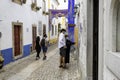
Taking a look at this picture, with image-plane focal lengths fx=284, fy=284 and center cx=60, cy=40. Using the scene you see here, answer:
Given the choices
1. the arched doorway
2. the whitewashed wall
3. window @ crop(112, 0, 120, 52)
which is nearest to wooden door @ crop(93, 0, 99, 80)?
window @ crop(112, 0, 120, 52)

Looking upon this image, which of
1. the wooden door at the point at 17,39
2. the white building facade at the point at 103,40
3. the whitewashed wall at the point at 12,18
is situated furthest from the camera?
the wooden door at the point at 17,39

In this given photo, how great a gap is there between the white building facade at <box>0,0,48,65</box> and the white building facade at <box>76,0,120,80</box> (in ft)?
21.5

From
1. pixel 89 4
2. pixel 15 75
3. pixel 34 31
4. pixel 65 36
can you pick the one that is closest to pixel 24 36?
pixel 34 31

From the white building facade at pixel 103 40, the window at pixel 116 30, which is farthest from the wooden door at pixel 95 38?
the window at pixel 116 30

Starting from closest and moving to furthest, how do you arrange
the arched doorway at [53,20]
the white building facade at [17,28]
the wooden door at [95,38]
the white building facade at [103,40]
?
the white building facade at [103,40] → the wooden door at [95,38] → the white building facade at [17,28] → the arched doorway at [53,20]

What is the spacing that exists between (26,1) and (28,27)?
1.83m

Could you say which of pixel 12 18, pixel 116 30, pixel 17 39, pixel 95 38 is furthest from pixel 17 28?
pixel 116 30

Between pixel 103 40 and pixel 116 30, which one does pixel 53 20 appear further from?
pixel 116 30

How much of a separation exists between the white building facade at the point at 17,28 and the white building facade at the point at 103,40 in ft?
21.5

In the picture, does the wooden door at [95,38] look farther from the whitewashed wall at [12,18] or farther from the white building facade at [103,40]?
Result: the whitewashed wall at [12,18]

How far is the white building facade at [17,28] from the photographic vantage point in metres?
13.9

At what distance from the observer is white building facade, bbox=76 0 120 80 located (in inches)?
153

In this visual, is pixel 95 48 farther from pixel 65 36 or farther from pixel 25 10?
pixel 25 10

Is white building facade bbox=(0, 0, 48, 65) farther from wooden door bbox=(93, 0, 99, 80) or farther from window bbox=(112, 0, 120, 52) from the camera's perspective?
window bbox=(112, 0, 120, 52)
